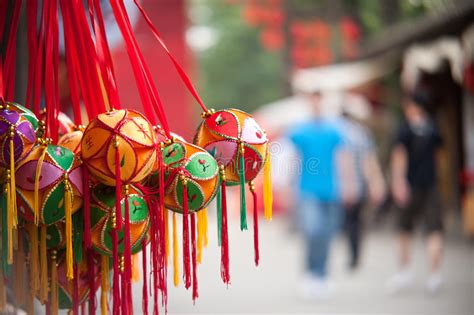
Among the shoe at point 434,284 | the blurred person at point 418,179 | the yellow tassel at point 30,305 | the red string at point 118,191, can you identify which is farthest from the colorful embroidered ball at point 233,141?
the shoe at point 434,284

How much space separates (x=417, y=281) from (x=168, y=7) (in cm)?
787

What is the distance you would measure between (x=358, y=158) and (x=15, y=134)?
489cm

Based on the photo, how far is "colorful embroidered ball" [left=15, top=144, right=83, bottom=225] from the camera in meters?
1.27

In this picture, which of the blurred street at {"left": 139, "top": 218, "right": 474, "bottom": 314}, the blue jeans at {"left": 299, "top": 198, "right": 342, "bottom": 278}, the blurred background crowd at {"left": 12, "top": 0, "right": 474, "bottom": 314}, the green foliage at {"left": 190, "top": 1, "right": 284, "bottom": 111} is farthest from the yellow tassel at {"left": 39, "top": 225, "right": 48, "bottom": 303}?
the green foliage at {"left": 190, "top": 1, "right": 284, "bottom": 111}

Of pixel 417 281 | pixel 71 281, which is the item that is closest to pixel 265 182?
pixel 71 281

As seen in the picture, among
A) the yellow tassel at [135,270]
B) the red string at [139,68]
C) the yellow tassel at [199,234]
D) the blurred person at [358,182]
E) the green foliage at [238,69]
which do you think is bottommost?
the yellow tassel at [135,270]

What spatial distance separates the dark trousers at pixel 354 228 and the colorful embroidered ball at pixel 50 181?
17.5 ft

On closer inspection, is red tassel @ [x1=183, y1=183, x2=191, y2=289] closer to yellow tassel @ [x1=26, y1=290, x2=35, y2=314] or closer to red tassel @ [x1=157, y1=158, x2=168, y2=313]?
red tassel @ [x1=157, y1=158, x2=168, y2=313]

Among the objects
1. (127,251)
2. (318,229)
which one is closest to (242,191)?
(127,251)

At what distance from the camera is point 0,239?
1379 millimetres

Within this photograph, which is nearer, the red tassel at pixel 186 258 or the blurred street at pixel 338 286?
the red tassel at pixel 186 258

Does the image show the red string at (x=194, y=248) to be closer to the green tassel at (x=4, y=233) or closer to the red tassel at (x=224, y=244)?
the red tassel at (x=224, y=244)

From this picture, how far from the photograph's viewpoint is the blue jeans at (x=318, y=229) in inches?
214

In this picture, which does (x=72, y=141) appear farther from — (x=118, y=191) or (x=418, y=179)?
(x=418, y=179)
